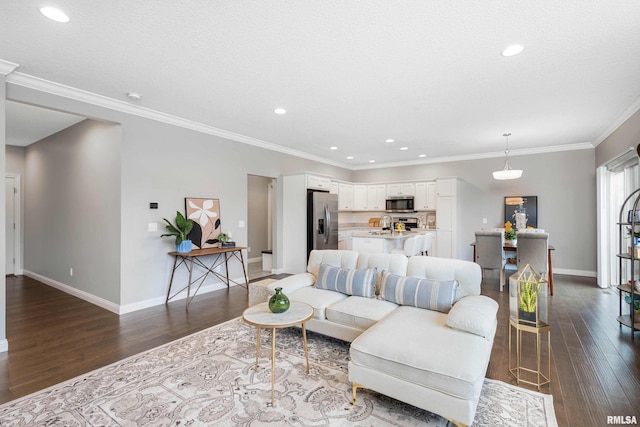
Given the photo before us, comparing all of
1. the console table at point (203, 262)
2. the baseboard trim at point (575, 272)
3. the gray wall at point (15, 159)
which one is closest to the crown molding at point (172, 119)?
the console table at point (203, 262)

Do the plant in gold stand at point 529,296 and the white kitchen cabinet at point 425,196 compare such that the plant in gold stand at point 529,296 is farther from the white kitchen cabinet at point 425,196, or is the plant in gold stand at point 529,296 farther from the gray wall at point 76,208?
the white kitchen cabinet at point 425,196

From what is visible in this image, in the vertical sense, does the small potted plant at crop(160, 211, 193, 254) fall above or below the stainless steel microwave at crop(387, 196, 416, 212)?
below

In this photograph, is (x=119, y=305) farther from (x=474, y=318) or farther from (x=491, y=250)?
(x=491, y=250)

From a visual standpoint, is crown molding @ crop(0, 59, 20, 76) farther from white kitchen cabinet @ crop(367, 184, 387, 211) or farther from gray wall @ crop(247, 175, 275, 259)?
white kitchen cabinet @ crop(367, 184, 387, 211)

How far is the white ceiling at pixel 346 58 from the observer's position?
6.98ft

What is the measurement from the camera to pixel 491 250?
5.31 m

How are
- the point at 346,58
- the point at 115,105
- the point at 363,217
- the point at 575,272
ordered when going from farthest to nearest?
the point at 363,217 → the point at 575,272 → the point at 115,105 → the point at 346,58

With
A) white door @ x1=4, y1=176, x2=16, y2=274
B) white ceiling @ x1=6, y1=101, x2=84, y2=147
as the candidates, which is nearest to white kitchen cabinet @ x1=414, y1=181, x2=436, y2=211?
white ceiling @ x1=6, y1=101, x2=84, y2=147

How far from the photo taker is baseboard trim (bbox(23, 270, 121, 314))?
161 inches

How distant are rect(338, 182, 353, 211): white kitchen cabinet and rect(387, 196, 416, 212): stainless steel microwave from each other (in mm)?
1032

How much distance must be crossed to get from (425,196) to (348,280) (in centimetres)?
514

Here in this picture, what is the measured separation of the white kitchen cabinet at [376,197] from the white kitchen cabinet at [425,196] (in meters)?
0.91

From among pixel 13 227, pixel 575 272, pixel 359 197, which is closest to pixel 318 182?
pixel 359 197

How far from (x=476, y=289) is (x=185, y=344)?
2.85m
